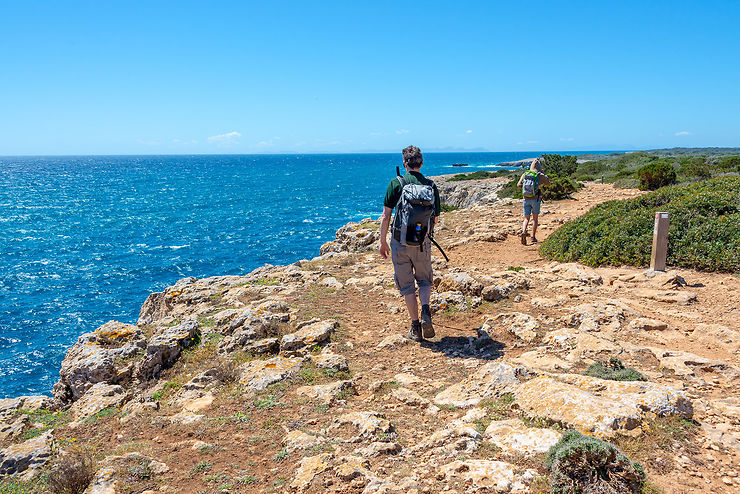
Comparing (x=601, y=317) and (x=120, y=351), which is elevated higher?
(x=601, y=317)

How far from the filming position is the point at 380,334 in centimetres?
698

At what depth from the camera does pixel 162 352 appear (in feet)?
24.3

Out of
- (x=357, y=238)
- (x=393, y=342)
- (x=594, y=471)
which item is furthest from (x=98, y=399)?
(x=357, y=238)

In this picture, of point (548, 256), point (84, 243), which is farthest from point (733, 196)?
point (84, 243)

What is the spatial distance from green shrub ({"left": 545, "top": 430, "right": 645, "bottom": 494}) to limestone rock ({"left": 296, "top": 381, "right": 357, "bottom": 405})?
8.75 feet

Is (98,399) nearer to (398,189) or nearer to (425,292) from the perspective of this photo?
(425,292)

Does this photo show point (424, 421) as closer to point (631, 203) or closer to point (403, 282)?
point (403, 282)

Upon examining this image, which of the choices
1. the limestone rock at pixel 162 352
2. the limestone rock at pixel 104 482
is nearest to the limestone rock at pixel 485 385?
the limestone rock at pixel 104 482

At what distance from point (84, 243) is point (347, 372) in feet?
132

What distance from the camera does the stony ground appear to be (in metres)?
3.48

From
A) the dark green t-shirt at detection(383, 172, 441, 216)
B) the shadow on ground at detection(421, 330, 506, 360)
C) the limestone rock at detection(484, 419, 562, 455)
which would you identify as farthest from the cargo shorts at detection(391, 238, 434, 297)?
the limestone rock at detection(484, 419, 562, 455)

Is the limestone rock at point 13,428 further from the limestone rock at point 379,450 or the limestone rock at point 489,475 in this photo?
the limestone rock at point 489,475

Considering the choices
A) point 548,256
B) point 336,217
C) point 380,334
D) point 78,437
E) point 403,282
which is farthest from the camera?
point 336,217

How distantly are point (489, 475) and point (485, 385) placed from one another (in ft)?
5.34
